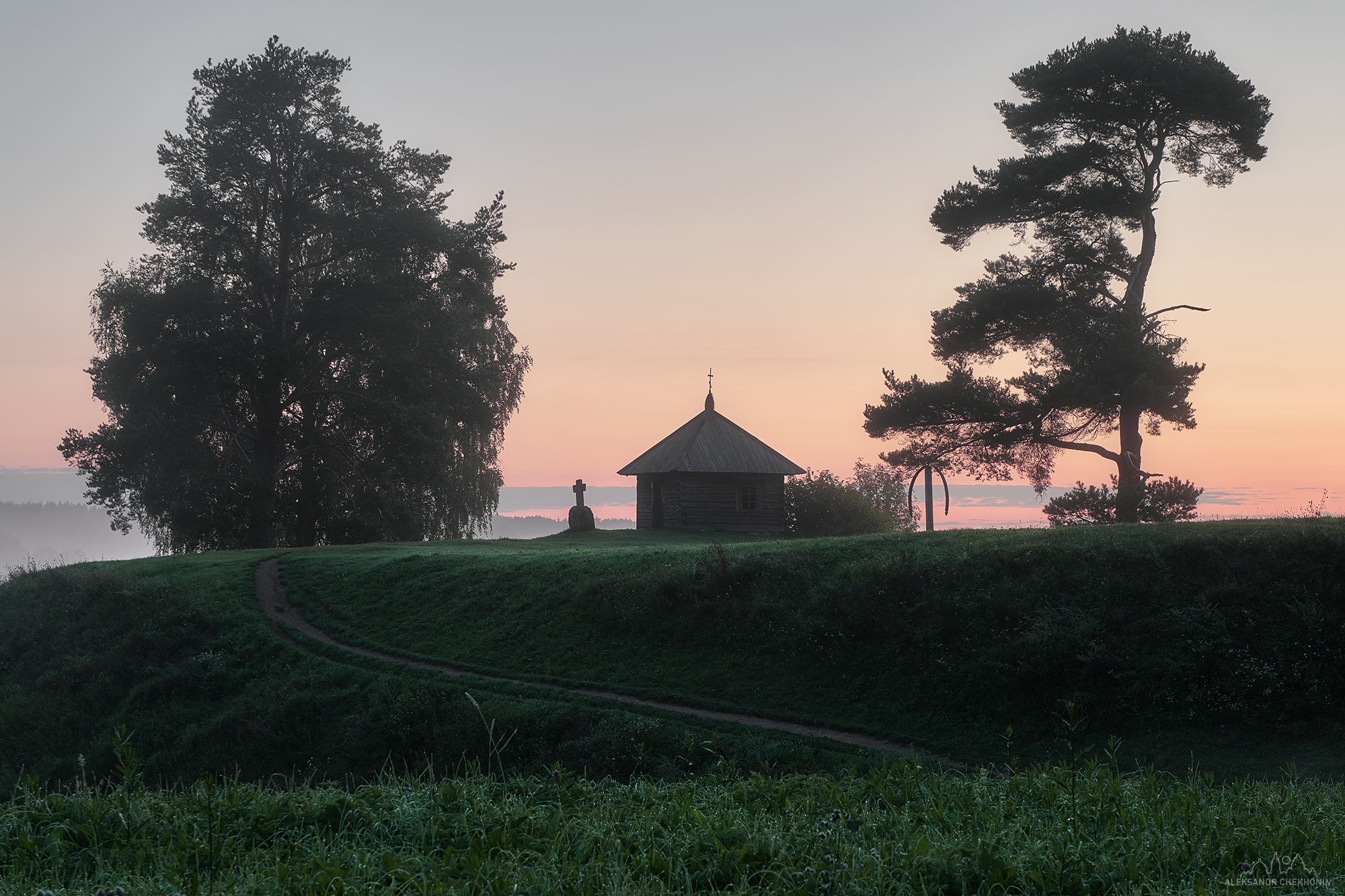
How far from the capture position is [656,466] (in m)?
43.4

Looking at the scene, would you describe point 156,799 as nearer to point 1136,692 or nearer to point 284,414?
point 1136,692

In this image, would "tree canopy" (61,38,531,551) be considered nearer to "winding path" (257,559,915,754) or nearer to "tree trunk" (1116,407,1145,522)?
"winding path" (257,559,915,754)

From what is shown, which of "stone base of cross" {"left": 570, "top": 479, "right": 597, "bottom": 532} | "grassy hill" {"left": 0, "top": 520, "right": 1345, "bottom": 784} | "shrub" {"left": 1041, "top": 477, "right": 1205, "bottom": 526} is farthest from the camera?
"stone base of cross" {"left": 570, "top": 479, "right": 597, "bottom": 532}

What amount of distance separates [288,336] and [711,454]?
1962cm

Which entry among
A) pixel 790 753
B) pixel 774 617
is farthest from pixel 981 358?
pixel 790 753

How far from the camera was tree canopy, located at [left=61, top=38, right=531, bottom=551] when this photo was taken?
33562mm

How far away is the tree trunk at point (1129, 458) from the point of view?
79.3 feet

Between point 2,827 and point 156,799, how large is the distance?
81cm

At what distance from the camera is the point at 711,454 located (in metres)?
43.1

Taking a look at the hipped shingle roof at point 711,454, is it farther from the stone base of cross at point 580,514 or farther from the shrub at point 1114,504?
the shrub at point 1114,504

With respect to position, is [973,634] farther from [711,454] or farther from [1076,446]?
[711,454]

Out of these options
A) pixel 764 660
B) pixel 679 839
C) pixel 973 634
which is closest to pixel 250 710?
pixel 764 660

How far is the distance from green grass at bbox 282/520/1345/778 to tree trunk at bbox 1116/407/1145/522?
6069mm

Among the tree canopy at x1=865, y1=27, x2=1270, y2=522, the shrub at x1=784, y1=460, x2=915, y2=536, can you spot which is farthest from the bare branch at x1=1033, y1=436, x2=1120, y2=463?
the shrub at x1=784, y1=460, x2=915, y2=536
